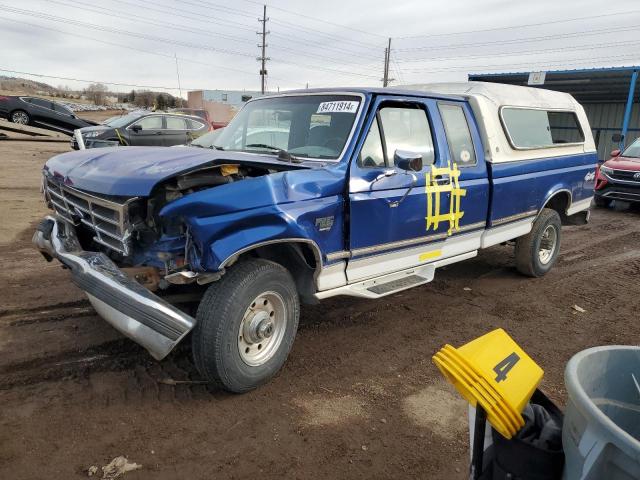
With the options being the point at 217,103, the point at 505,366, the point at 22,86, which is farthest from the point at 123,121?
the point at 22,86

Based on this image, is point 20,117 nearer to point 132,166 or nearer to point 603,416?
point 132,166

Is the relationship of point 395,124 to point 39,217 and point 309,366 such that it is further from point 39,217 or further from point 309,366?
point 39,217

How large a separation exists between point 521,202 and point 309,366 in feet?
10.6

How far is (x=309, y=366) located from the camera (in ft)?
12.4

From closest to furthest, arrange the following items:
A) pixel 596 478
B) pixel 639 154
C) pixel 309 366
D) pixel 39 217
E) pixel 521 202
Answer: pixel 596 478 < pixel 309 366 < pixel 521 202 < pixel 39 217 < pixel 639 154

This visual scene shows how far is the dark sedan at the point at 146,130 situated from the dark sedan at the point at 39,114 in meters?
7.37

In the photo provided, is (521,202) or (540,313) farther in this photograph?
(521,202)

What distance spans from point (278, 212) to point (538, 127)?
4.22 m

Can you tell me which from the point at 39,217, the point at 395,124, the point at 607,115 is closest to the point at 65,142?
the point at 39,217

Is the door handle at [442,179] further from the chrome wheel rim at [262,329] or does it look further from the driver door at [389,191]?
the chrome wheel rim at [262,329]

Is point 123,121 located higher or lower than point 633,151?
higher

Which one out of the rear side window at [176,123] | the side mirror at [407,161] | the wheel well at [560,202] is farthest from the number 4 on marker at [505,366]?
the rear side window at [176,123]

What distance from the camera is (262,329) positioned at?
3324 millimetres

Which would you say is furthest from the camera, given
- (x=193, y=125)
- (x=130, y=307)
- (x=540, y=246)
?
(x=193, y=125)
